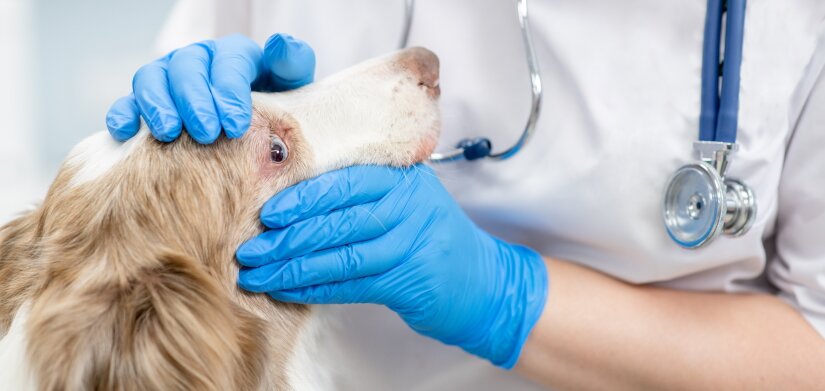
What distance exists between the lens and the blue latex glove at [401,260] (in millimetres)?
939

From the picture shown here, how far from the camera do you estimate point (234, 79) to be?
0.98 metres

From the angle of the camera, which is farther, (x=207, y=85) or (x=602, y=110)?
(x=602, y=110)

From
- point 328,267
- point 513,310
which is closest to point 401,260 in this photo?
point 328,267

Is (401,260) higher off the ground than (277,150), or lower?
lower

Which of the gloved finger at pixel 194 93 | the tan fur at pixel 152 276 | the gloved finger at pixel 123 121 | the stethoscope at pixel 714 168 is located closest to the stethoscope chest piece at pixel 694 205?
the stethoscope at pixel 714 168

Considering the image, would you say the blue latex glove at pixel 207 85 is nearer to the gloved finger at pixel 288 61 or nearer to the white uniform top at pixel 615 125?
the gloved finger at pixel 288 61

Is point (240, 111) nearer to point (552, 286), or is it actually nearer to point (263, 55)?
point (263, 55)

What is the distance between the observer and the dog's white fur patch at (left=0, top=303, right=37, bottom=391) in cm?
77

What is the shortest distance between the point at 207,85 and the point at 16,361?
17.4 inches

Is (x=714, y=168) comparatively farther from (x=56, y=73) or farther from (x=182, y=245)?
(x=56, y=73)

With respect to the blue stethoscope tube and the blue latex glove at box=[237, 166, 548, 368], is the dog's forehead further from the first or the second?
the blue stethoscope tube

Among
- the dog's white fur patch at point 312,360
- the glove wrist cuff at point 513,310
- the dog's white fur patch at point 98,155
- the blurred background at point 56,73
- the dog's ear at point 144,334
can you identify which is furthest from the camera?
the blurred background at point 56,73

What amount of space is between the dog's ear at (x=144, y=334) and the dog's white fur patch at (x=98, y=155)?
0.15m

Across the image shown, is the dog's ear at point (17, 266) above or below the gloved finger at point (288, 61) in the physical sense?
below
